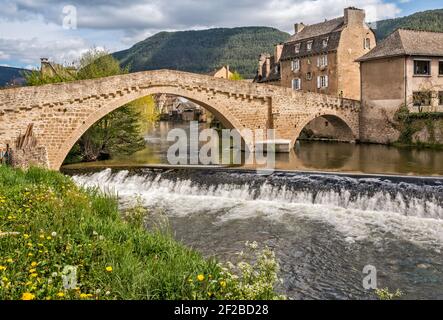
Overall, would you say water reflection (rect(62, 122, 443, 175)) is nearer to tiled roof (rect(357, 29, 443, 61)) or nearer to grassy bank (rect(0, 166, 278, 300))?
tiled roof (rect(357, 29, 443, 61))

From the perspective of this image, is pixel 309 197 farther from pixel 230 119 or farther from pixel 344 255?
pixel 230 119

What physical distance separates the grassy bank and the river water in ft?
8.20

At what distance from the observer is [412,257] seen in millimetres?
9570

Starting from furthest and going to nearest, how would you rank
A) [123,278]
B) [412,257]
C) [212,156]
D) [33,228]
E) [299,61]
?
[299,61] < [212,156] < [412,257] < [33,228] < [123,278]

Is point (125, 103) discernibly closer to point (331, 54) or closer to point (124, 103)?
point (124, 103)

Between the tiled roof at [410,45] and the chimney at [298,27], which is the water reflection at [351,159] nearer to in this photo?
the tiled roof at [410,45]

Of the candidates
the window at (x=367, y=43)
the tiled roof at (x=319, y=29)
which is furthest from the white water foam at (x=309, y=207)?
the window at (x=367, y=43)

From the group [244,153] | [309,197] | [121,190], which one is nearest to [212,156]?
[244,153]

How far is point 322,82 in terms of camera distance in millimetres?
39000

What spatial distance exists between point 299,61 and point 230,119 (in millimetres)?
19167

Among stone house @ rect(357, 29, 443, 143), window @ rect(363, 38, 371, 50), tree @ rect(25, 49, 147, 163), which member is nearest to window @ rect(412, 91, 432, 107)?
stone house @ rect(357, 29, 443, 143)

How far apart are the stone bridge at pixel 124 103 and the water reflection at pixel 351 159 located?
1979 millimetres

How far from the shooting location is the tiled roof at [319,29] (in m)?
38.4

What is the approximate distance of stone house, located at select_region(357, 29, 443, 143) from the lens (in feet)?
89.0
